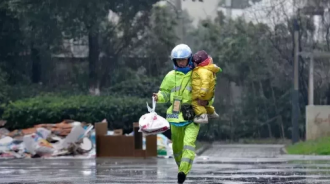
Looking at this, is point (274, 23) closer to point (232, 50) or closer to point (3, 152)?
point (232, 50)

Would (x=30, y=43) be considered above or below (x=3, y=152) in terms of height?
above

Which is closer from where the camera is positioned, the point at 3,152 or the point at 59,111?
the point at 3,152

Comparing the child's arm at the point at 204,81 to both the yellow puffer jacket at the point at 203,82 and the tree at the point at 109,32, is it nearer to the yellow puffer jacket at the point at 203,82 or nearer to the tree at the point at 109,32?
the yellow puffer jacket at the point at 203,82

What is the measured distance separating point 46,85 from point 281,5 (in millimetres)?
10090

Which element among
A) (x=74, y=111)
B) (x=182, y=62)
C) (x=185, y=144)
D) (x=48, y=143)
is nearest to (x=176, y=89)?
(x=182, y=62)

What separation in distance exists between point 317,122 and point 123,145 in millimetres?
10265

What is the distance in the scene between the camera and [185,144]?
1053 centimetres

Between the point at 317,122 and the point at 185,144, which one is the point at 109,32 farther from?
the point at 185,144

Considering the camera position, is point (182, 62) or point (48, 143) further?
point (48, 143)

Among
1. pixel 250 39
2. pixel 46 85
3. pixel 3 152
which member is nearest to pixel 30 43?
pixel 46 85

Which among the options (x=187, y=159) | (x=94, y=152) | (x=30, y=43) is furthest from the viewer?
(x=30, y=43)

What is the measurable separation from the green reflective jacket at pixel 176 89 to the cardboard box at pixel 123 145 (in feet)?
29.8

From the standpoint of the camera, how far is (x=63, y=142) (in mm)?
21359

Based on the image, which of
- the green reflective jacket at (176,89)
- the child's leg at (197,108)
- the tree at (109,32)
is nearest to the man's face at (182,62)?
the green reflective jacket at (176,89)
